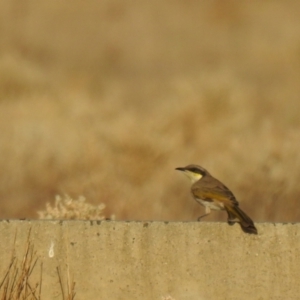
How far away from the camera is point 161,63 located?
2666 centimetres

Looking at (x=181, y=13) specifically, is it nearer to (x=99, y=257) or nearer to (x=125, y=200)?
(x=125, y=200)

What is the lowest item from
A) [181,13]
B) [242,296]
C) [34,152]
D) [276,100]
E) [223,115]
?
[242,296]

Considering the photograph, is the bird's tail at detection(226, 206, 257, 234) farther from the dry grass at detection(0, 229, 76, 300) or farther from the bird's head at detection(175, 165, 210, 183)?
the bird's head at detection(175, 165, 210, 183)

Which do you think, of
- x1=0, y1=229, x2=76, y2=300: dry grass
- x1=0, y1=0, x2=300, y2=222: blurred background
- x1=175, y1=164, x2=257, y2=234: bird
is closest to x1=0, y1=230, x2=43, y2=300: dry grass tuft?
x1=0, y1=229, x2=76, y2=300: dry grass

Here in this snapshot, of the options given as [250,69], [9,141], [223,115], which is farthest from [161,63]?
[9,141]

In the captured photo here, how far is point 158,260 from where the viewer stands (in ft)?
28.3

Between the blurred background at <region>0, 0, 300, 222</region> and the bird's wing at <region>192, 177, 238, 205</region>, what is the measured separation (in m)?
2.40

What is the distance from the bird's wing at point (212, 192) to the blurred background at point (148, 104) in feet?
7.86

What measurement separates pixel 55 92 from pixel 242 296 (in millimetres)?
12151

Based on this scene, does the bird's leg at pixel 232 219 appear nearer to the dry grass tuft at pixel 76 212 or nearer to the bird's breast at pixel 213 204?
the bird's breast at pixel 213 204

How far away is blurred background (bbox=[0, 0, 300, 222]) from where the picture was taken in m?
13.9

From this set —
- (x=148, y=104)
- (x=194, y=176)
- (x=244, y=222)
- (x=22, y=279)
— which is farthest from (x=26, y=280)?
(x=148, y=104)

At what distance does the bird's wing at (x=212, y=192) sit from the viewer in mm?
9828

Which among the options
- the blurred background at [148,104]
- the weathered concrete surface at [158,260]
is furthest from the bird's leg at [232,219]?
the blurred background at [148,104]
